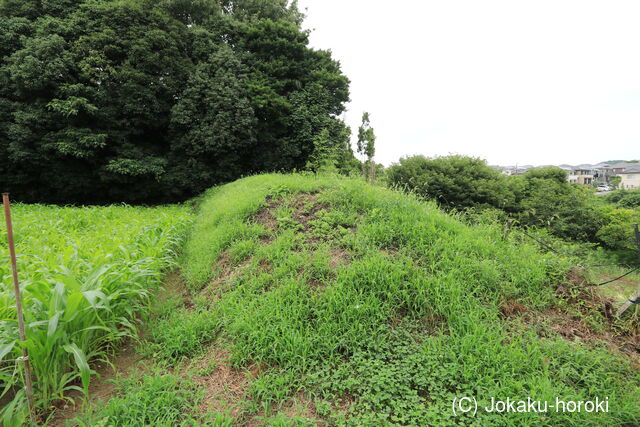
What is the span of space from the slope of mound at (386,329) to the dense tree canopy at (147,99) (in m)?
9.22

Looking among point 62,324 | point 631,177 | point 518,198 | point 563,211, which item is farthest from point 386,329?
point 631,177

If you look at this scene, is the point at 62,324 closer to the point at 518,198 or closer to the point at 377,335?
the point at 377,335

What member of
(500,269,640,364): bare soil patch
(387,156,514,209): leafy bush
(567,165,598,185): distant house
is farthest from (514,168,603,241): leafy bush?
(567,165,598,185): distant house

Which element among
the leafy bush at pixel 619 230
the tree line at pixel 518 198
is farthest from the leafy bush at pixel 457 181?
the leafy bush at pixel 619 230

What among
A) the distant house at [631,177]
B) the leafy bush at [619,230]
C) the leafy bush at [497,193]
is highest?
the distant house at [631,177]

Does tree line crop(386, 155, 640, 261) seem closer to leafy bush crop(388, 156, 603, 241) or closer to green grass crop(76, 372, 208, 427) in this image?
leafy bush crop(388, 156, 603, 241)

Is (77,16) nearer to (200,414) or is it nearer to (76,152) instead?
(76,152)

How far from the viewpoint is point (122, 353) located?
2287 millimetres

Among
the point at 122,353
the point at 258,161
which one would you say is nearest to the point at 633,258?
the point at 258,161

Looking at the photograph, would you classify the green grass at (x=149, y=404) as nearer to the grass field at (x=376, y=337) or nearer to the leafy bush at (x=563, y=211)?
the grass field at (x=376, y=337)

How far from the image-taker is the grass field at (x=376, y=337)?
169 cm

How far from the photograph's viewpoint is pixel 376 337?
216 cm

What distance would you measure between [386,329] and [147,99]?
12.3 m

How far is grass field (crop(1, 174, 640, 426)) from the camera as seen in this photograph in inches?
66.4
